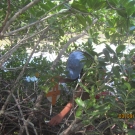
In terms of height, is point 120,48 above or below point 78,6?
below

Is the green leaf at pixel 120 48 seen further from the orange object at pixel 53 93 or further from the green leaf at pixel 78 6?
the orange object at pixel 53 93

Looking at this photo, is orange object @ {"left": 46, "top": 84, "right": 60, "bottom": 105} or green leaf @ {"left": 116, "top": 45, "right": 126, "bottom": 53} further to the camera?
orange object @ {"left": 46, "top": 84, "right": 60, "bottom": 105}

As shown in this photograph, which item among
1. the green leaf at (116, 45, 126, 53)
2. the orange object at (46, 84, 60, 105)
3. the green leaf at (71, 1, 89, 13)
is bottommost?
the orange object at (46, 84, 60, 105)

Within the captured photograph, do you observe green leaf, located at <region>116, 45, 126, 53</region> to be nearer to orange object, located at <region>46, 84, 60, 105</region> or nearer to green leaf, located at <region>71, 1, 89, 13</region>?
green leaf, located at <region>71, 1, 89, 13</region>

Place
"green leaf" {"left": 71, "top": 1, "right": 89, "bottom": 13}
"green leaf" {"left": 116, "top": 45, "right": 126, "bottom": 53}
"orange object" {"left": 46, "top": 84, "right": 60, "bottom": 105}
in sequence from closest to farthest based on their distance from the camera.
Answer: "green leaf" {"left": 71, "top": 1, "right": 89, "bottom": 13} < "green leaf" {"left": 116, "top": 45, "right": 126, "bottom": 53} < "orange object" {"left": 46, "top": 84, "right": 60, "bottom": 105}

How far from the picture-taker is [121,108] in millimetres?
1277

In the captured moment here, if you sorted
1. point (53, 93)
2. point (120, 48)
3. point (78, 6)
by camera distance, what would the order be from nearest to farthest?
point (78, 6)
point (120, 48)
point (53, 93)

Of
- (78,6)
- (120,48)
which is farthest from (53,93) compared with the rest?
(78,6)

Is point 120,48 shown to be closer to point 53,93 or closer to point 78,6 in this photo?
point 78,6

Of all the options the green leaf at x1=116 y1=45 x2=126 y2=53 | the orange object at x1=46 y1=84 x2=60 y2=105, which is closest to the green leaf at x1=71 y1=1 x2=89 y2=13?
the green leaf at x1=116 y1=45 x2=126 y2=53

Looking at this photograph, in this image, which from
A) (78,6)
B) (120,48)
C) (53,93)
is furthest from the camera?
(53,93)

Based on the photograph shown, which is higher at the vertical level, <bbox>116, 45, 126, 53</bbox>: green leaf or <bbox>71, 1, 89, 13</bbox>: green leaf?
<bbox>71, 1, 89, 13</bbox>: green leaf

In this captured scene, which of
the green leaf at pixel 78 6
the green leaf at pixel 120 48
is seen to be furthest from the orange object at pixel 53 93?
the green leaf at pixel 78 6

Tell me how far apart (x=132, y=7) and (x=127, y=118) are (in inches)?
22.8
